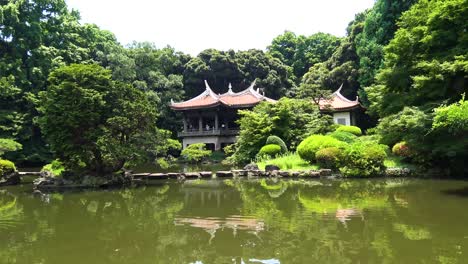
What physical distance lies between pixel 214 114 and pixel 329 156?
19506mm

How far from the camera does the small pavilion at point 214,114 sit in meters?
33.9

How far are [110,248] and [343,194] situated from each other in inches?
277

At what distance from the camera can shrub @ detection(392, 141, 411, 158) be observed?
16.2 meters

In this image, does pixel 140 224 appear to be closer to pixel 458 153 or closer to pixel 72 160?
pixel 72 160

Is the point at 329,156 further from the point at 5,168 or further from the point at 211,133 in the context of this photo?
the point at 211,133

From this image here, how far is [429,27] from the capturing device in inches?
616

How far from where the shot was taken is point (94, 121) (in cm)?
A: 1579

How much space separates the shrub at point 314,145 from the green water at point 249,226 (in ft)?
14.3

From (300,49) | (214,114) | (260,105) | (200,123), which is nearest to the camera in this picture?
(260,105)

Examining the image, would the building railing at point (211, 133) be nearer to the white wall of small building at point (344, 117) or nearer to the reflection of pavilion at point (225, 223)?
the white wall of small building at point (344, 117)

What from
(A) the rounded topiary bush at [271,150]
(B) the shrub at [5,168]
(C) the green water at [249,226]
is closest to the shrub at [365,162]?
(C) the green water at [249,226]

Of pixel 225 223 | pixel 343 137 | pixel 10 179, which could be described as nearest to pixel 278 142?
pixel 343 137

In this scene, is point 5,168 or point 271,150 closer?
point 5,168

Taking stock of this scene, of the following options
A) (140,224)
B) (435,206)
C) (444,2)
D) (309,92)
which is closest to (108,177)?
(140,224)
